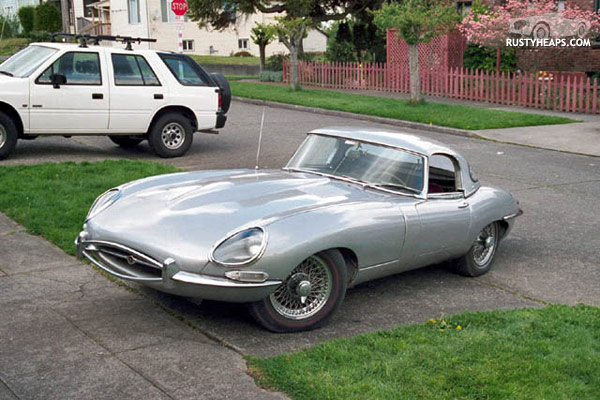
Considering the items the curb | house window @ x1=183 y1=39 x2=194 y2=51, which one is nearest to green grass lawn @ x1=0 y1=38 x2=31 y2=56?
house window @ x1=183 y1=39 x2=194 y2=51

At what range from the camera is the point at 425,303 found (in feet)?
20.0

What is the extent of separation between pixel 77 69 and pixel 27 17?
53.4 meters

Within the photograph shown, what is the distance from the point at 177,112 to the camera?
43.4ft

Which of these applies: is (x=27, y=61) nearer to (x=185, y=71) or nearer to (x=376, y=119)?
(x=185, y=71)

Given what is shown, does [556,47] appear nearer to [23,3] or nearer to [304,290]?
[304,290]

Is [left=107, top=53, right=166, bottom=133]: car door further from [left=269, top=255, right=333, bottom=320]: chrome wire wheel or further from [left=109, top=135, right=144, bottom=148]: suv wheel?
[left=269, top=255, right=333, bottom=320]: chrome wire wheel

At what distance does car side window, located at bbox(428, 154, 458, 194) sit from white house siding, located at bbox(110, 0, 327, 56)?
3835cm

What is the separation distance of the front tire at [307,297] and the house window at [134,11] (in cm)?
4598

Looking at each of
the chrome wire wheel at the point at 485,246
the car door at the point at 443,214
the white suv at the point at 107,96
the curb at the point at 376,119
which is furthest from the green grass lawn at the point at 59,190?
the curb at the point at 376,119

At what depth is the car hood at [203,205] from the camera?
201 inches

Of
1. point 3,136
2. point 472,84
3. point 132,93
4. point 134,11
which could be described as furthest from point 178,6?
point 134,11

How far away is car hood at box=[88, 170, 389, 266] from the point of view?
5113mm

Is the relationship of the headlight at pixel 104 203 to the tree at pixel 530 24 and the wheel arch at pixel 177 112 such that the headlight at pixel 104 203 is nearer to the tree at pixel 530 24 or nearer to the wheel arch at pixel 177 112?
the wheel arch at pixel 177 112

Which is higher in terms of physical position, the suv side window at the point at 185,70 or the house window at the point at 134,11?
the house window at the point at 134,11
